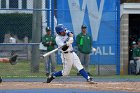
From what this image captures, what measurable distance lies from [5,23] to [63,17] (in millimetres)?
2311

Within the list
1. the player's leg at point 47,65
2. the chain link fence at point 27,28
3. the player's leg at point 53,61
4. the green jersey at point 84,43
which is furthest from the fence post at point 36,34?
the green jersey at point 84,43

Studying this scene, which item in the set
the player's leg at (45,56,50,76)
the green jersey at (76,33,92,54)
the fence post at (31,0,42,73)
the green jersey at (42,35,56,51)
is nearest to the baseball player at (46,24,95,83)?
the green jersey at (42,35,56,51)

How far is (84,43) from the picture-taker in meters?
19.5

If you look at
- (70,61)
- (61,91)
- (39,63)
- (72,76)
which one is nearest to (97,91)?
(61,91)

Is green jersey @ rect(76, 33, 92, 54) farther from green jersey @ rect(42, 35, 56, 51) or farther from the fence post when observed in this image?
the fence post

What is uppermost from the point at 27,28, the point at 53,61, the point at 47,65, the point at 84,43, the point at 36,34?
the point at 27,28

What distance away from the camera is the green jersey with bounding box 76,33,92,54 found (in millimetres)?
19547

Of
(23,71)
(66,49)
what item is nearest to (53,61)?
(23,71)

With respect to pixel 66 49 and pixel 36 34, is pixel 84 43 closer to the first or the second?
pixel 36 34

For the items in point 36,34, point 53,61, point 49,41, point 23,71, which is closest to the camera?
point 49,41

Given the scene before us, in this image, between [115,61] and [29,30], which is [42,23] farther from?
[115,61]

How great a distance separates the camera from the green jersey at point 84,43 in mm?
19547

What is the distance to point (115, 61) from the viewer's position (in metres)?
20.6

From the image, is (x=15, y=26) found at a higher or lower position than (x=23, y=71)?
higher
